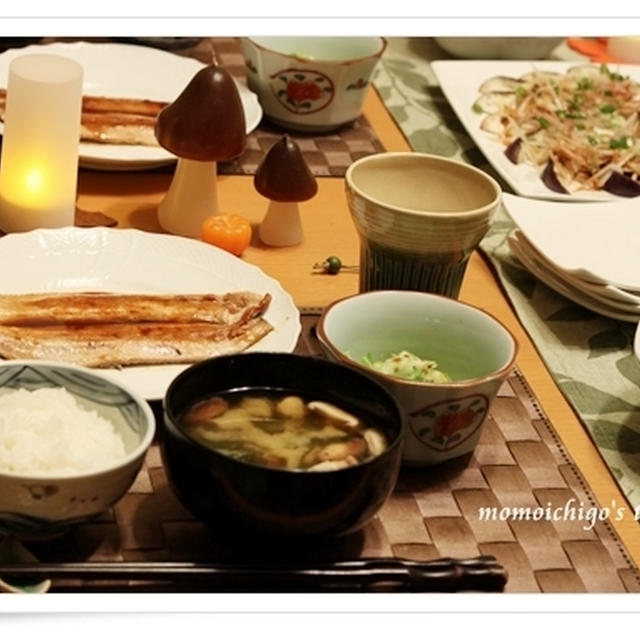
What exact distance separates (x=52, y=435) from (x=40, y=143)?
561mm

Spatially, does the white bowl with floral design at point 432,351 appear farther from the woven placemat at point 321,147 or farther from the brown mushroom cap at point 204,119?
the woven placemat at point 321,147

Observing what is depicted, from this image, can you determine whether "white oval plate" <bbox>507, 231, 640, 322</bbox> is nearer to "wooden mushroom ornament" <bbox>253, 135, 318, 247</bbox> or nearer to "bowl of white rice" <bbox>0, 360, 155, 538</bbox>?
"wooden mushroom ornament" <bbox>253, 135, 318, 247</bbox>

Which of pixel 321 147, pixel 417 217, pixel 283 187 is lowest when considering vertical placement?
pixel 321 147

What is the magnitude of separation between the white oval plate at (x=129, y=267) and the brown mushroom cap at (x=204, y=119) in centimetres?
13

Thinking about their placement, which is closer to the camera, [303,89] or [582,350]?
[582,350]

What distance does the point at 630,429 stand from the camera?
49.9 inches

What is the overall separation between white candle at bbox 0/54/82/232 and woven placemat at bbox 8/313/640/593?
1.31 ft

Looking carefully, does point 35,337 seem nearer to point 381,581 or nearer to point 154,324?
point 154,324

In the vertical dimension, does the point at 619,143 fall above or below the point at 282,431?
below

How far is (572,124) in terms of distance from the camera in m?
1.94

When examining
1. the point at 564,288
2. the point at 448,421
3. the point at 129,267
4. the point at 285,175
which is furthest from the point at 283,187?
the point at 448,421

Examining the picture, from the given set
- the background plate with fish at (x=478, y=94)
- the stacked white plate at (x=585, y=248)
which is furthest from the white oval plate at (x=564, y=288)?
the background plate with fish at (x=478, y=94)

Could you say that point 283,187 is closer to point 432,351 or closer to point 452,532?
point 432,351
